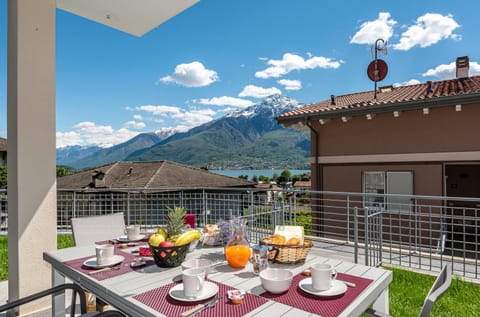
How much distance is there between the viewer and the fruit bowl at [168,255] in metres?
1.57

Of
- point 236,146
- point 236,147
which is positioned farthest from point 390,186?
point 236,146

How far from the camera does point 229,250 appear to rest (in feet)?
5.22

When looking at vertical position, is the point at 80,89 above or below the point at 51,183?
above

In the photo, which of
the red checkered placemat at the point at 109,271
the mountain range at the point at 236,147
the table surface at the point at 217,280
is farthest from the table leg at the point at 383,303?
the mountain range at the point at 236,147

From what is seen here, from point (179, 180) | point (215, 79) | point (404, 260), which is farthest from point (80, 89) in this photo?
point (215, 79)

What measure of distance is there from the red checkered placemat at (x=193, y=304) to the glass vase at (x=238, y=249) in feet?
0.87

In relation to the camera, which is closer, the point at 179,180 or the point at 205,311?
the point at 205,311

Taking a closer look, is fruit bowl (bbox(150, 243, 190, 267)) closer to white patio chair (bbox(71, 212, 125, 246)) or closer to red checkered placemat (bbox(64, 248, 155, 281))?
red checkered placemat (bbox(64, 248, 155, 281))

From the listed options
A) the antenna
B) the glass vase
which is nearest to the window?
the antenna

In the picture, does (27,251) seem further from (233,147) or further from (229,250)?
(233,147)

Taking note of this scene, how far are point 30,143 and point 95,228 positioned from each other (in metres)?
0.92

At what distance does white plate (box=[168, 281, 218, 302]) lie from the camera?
1199 mm

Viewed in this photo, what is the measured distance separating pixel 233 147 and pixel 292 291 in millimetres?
143878

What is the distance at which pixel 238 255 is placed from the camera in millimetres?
1562
